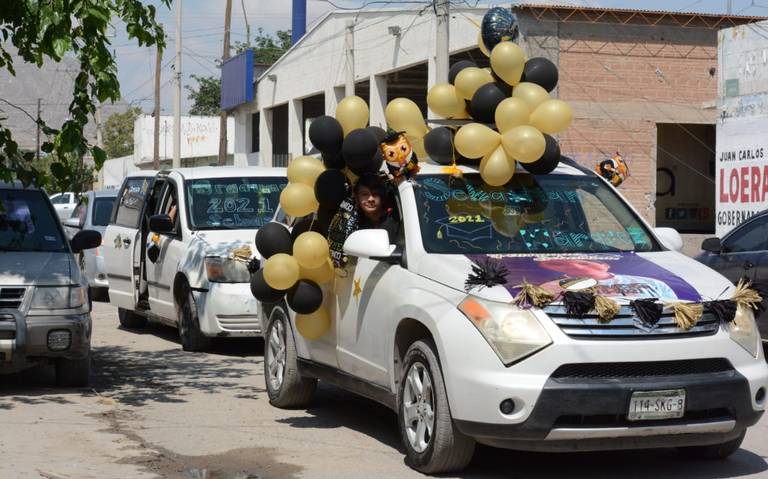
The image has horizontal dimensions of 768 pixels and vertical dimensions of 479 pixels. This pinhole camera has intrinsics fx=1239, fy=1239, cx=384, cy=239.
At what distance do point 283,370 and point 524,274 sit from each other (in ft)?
10.2

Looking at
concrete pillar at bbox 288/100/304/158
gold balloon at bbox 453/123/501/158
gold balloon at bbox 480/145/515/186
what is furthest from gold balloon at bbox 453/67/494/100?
concrete pillar at bbox 288/100/304/158

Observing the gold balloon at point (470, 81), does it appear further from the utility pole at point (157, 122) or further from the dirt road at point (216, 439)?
the utility pole at point (157, 122)

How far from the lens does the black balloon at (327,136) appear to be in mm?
8492

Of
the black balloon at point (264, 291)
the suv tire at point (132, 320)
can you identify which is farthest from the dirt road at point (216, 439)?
the suv tire at point (132, 320)

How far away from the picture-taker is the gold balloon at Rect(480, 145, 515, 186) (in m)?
7.94

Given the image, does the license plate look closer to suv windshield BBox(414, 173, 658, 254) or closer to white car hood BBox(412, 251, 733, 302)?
white car hood BBox(412, 251, 733, 302)

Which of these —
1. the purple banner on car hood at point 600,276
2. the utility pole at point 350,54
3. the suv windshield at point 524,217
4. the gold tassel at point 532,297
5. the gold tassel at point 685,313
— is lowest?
the gold tassel at point 685,313

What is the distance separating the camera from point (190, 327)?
42.8ft

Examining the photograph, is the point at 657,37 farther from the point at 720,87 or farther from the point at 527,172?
the point at 527,172

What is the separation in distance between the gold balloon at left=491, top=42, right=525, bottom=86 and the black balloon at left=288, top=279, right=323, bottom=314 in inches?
77.6

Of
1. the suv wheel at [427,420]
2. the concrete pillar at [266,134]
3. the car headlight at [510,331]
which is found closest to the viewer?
the car headlight at [510,331]

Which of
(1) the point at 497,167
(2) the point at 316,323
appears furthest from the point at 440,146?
(2) the point at 316,323

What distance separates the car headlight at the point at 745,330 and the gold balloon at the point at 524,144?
1.66 meters

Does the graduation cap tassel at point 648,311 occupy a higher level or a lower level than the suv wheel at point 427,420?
higher
